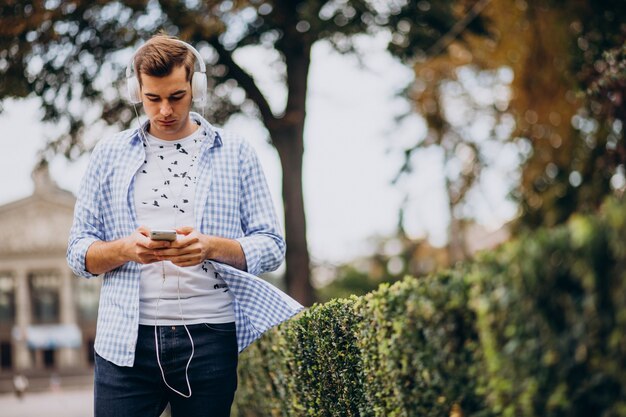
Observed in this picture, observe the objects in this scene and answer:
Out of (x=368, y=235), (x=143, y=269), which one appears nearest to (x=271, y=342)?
(x=143, y=269)

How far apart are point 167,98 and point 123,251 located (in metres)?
0.61

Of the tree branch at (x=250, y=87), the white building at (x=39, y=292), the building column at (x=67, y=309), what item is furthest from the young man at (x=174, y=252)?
the building column at (x=67, y=309)

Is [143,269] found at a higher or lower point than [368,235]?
higher

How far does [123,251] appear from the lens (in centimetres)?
323

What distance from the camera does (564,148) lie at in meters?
13.3

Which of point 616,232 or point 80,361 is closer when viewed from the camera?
point 616,232

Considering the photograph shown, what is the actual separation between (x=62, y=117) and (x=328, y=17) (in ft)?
16.9

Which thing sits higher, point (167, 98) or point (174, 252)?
point (167, 98)

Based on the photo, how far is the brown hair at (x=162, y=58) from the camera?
134 inches

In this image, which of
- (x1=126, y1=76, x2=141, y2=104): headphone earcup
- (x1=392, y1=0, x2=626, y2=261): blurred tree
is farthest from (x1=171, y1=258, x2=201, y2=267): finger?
(x1=392, y1=0, x2=626, y2=261): blurred tree

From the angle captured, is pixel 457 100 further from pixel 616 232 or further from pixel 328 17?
pixel 616 232

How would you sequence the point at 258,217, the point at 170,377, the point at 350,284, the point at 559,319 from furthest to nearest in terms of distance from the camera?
the point at 350,284, the point at 258,217, the point at 170,377, the point at 559,319

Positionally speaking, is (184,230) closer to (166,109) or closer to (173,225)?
(173,225)

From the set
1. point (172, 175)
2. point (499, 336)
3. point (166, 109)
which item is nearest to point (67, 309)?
point (172, 175)
